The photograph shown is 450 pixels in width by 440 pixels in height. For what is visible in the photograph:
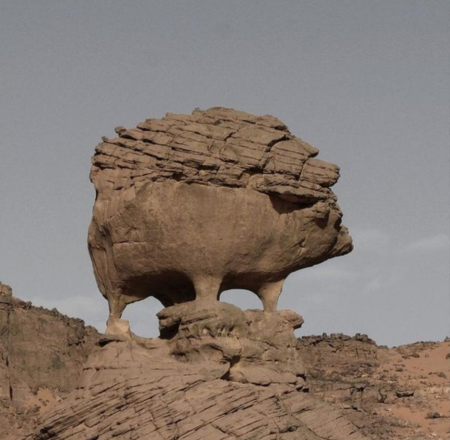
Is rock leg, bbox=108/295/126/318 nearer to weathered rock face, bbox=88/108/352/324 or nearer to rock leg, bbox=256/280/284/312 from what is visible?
weathered rock face, bbox=88/108/352/324

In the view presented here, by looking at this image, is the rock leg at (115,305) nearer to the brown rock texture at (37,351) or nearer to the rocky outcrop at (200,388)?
the rocky outcrop at (200,388)

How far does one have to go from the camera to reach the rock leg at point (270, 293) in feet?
92.2

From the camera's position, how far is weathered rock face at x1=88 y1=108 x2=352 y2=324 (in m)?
26.8

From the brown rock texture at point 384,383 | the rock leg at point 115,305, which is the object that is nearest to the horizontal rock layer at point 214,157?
the rock leg at point 115,305

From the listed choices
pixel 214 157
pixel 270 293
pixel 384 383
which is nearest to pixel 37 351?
pixel 384 383

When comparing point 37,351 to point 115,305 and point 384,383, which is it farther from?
point 115,305

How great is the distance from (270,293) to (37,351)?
192 feet

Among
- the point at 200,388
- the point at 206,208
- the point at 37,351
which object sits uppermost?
the point at 37,351

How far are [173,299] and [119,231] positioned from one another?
2061mm

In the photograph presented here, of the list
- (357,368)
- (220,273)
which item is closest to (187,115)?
(220,273)

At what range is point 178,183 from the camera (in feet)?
88.0

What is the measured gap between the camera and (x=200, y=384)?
81.1 ft

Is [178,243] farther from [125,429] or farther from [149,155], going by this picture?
[125,429]

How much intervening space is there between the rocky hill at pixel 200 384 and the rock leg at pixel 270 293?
6.40 ft
